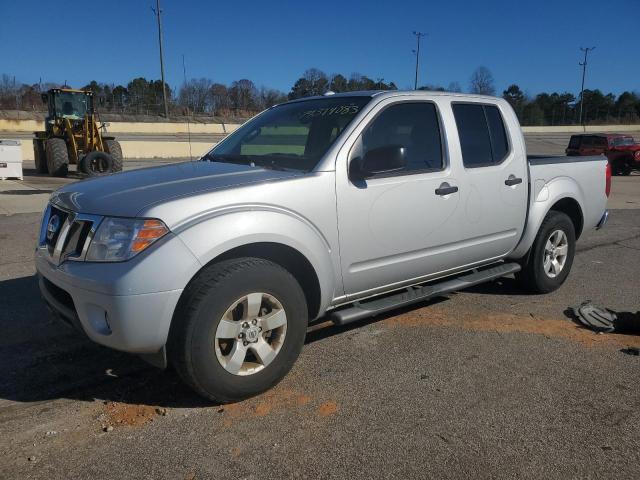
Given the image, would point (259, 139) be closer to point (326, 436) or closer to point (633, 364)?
point (326, 436)

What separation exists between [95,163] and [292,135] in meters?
14.9

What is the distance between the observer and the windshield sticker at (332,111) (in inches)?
155

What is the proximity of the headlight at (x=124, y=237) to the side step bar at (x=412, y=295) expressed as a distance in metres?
1.34

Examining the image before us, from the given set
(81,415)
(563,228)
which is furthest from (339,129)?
(563,228)

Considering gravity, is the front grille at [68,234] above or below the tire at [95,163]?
above

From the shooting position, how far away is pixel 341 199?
3533mm

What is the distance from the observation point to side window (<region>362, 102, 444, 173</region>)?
12.7 ft

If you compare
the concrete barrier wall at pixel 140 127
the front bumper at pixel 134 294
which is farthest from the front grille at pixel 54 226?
the concrete barrier wall at pixel 140 127

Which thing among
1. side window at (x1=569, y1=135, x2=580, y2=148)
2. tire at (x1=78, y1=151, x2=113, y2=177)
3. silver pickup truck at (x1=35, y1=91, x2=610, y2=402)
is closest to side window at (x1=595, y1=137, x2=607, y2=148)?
side window at (x1=569, y1=135, x2=580, y2=148)

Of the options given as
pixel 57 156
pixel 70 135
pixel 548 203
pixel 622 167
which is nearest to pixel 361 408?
pixel 548 203

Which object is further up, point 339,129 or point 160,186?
point 339,129

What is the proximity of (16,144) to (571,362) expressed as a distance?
17.8 metres

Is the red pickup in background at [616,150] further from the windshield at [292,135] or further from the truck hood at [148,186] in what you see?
the truck hood at [148,186]

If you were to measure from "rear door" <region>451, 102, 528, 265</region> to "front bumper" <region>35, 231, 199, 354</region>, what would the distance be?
7.83 feet
